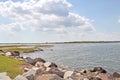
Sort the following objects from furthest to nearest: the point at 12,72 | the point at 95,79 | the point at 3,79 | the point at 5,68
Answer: the point at 95,79
the point at 5,68
the point at 12,72
the point at 3,79

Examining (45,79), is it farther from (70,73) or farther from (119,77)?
(119,77)

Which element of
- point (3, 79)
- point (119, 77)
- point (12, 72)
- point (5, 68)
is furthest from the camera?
point (119, 77)

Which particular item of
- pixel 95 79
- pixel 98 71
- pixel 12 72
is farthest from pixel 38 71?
pixel 98 71

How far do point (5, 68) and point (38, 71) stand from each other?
3228 millimetres

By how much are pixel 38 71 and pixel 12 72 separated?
189cm

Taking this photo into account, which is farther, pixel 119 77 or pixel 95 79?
pixel 119 77

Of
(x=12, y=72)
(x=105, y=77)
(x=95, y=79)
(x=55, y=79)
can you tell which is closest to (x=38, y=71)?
(x=12, y=72)

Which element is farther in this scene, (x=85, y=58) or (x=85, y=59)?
(x=85, y=58)

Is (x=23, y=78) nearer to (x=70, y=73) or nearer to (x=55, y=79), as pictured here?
(x=55, y=79)

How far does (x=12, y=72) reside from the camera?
19.3 m

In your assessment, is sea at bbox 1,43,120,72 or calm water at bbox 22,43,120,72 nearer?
sea at bbox 1,43,120,72

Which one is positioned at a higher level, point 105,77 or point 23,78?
point 23,78

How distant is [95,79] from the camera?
24297 mm

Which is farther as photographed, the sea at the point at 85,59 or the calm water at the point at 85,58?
the calm water at the point at 85,58
